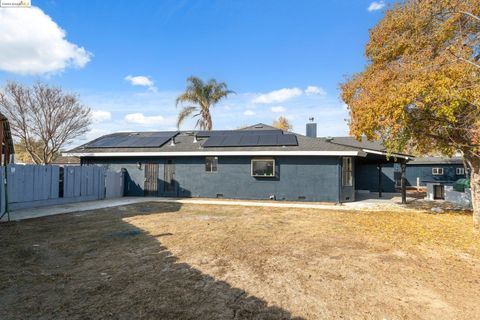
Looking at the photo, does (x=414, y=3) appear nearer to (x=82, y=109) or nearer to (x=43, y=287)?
(x=43, y=287)

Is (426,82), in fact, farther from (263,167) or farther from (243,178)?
(243,178)

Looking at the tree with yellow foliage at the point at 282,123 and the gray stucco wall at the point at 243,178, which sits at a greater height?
the tree with yellow foliage at the point at 282,123

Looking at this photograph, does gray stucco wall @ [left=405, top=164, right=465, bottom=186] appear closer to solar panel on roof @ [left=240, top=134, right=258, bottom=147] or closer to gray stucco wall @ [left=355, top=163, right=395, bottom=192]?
gray stucco wall @ [left=355, top=163, right=395, bottom=192]

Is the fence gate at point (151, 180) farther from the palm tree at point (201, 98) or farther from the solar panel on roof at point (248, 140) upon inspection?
the palm tree at point (201, 98)

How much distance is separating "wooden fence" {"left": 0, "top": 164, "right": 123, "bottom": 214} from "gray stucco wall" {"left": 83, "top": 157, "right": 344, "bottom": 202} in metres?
1.68

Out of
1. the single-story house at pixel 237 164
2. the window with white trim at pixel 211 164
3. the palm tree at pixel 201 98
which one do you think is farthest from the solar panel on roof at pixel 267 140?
the palm tree at pixel 201 98

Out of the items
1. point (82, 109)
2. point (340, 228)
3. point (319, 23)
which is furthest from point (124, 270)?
point (82, 109)

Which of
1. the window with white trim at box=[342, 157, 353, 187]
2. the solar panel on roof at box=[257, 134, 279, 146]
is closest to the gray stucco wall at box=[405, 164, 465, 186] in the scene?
the window with white trim at box=[342, 157, 353, 187]

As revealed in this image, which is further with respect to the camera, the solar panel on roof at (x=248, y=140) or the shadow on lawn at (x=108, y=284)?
the solar panel on roof at (x=248, y=140)

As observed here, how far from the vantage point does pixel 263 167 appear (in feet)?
46.8

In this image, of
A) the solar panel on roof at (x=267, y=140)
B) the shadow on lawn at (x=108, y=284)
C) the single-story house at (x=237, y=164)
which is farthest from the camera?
the solar panel on roof at (x=267, y=140)

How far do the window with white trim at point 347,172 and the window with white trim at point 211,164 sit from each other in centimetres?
725

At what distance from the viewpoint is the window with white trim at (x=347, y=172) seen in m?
13.9

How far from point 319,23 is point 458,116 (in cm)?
757
